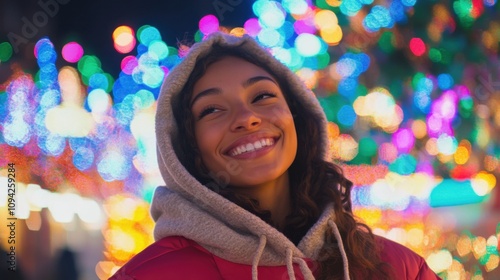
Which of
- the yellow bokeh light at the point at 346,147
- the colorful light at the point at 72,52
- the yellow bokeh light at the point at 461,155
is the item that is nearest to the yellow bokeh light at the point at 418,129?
the yellow bokeh light at the point at 461,155

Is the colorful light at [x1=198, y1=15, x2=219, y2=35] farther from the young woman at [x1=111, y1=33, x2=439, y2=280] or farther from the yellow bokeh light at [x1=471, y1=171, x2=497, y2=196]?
the yellow bokeh light at [x1=471, y1=171, x2=497, y2=196]

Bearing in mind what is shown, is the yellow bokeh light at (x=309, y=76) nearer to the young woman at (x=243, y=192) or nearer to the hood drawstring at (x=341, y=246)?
the young woman at (x=243, y=192)

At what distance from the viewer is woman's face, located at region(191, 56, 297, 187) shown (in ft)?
4.73

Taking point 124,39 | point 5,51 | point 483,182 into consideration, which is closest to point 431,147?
point 483,182

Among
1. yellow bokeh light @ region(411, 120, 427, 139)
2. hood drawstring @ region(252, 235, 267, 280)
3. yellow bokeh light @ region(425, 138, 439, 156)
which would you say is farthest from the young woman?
yellow bokeh light @ region(425, 138, 439, 156)

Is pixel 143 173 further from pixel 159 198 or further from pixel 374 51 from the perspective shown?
pixel 159 198

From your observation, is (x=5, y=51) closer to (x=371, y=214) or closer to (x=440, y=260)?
(x=371, y=214)

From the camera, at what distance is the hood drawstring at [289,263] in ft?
4.31

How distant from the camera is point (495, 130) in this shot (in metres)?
5.05

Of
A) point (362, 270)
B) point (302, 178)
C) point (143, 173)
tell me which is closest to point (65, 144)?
point (143, 173)

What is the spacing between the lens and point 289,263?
4.38 feet

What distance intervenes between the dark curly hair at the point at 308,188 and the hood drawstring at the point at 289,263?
0.24 ft

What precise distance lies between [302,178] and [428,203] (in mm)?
3365

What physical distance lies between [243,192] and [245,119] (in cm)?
20
